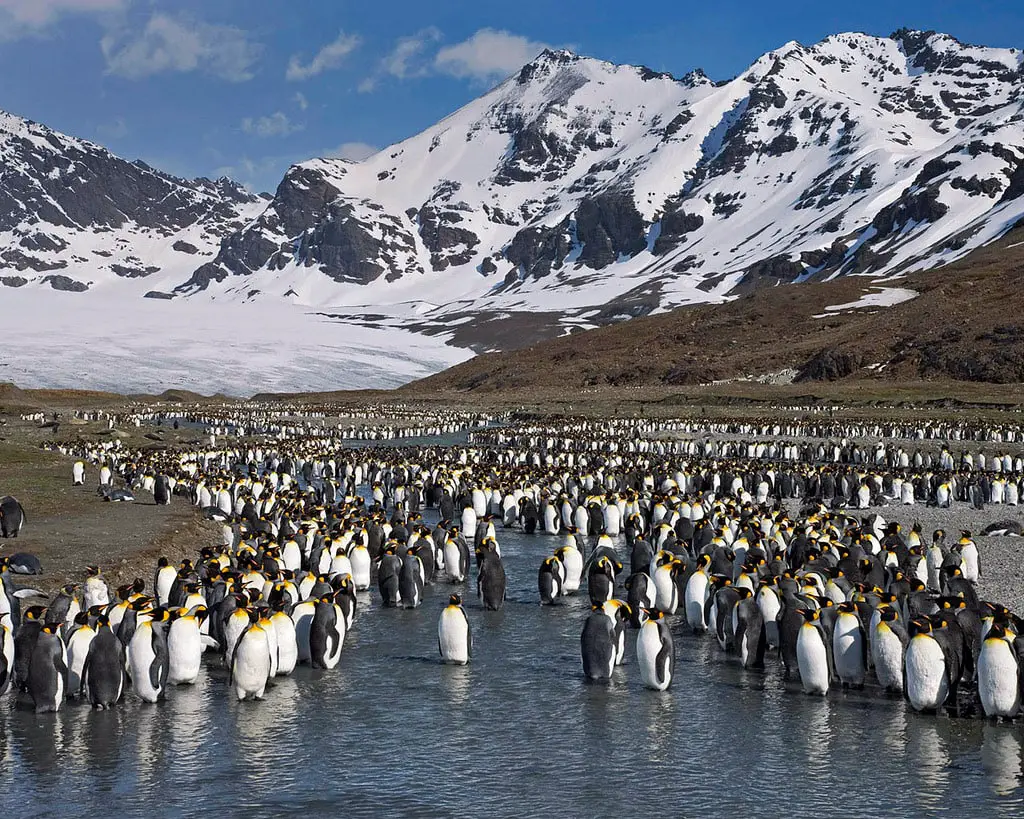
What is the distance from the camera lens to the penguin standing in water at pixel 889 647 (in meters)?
9.74

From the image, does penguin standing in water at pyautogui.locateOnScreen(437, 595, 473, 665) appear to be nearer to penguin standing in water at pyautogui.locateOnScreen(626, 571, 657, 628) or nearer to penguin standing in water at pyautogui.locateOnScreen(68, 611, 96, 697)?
penguin standing in water at pyautogui.locateOnScreen(626, 571, 657, 628)

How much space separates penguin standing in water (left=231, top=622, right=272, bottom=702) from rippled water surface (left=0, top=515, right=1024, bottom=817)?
18 centimetres

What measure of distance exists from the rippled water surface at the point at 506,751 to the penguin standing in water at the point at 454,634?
0.64 ft

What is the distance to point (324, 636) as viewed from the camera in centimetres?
1088

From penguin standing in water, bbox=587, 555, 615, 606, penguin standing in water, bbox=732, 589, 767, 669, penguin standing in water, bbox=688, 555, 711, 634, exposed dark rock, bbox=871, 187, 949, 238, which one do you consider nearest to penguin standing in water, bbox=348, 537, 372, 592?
penguin standing in water, bbox=587, 555, 615, 606

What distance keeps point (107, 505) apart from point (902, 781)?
17087mm

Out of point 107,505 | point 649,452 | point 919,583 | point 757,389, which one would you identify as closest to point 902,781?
point 919,583

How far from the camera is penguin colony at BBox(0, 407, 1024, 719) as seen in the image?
9570mm

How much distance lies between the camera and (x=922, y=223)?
171625mm

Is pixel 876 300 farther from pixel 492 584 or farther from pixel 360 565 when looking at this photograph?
pixel 492 584

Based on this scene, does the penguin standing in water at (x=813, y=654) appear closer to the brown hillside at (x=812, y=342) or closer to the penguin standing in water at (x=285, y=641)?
the penguin standing in water at (x=285, y=641)

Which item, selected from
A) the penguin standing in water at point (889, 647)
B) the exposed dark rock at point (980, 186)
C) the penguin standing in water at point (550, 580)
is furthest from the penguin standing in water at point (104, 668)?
the exposed dark rock at point (980, 186)

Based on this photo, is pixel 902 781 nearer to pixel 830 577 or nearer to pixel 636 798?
pixel 636 798

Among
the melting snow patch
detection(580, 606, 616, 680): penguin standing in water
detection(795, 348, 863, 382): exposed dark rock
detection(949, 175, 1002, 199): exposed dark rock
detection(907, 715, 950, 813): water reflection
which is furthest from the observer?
detection(949, 175, 1002, 199): exposed dark rock
